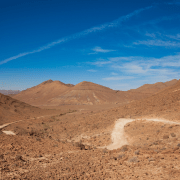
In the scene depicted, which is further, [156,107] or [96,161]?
[156,107]

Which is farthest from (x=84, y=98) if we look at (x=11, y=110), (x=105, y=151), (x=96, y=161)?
(x=96, y=161)

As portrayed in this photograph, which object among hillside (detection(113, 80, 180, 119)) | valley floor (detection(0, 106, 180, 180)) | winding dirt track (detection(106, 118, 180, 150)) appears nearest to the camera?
valley floor (detection(0, 106, 180, 180))

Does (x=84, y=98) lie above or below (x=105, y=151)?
above

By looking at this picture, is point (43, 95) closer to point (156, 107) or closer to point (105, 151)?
point (156, 107)

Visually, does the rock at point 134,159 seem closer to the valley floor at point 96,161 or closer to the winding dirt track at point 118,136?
the valley floor at point 96,161

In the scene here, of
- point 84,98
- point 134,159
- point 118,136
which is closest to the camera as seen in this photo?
point 134,159

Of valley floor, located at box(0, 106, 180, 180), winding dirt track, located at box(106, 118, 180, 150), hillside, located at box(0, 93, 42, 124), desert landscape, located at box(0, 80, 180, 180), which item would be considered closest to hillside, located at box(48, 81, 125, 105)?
hillside, located at box(0, 93, 42, 124)

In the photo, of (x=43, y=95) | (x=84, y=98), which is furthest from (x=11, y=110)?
(x=43, y=95)

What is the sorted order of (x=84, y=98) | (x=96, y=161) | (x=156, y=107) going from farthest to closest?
(x=84, y=98), (x=156, y=107), (x=96, y=161)

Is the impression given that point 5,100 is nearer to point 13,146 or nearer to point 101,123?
point 101,123

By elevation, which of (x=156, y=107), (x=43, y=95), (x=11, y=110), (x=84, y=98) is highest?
(x=43, y=95)

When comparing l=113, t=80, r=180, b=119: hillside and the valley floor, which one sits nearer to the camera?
the valley floor

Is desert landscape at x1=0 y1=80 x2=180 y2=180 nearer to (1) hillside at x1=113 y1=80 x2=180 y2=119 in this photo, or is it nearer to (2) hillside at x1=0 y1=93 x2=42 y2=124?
(1) hillside at x1=113 y1=80 x2=180 y2=119

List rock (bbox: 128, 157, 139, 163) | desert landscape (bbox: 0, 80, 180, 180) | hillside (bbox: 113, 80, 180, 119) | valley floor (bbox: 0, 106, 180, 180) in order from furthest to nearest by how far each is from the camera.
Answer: hillside (bbox: 113, 80, 180, 119)
rock (bbox: 128, 157, 139, 163)
desert landscape (bbox: 0, 80, 180, 180)
valley floor (bbox: 0, 106, 180, 180)
